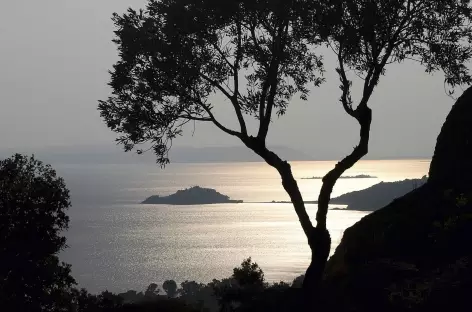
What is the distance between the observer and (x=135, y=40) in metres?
21.3

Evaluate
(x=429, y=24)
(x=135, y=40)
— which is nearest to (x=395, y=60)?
(x=429, y=24)

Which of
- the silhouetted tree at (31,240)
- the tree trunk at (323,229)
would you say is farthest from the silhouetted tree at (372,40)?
the silhouetted tree at (31,240)

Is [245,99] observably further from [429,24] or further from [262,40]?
[429,24]

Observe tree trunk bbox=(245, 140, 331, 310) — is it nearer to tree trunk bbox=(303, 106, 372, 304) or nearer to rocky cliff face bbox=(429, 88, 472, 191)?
tree trunk bbox=(303, 106, 372, 304)

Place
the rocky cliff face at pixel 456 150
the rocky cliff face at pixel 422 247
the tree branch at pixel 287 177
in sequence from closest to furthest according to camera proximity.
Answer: the rocky cliff face at pixel 422 247, the tree branch at pixel 287 177, the rocky cliff face at pixel 456 150

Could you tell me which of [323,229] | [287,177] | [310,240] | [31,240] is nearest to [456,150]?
[323,229]

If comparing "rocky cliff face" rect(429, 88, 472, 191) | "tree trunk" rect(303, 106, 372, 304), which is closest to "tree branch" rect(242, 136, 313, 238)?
"tree trunk" rect(303, 106, 372, 304)

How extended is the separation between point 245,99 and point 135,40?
4.79 metres

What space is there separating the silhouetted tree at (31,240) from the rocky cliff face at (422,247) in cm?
1350

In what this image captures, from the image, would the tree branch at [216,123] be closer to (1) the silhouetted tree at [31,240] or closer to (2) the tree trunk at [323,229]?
(2) the tree trunk at [323,229]

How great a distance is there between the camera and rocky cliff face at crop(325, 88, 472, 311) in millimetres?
18469

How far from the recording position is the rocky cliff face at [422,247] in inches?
727

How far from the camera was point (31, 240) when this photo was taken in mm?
26578

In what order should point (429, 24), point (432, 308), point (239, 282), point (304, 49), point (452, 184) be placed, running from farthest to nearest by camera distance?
point (452, 184), point (239, 282), point (304, 49), point (429, 24), point (432, 308)
